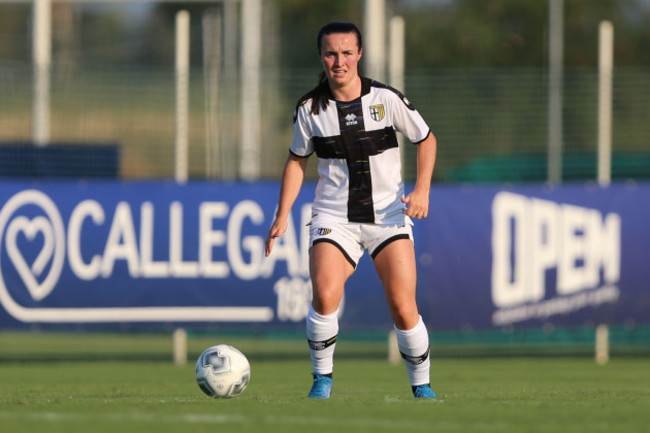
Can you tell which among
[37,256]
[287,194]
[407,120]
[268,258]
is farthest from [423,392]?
[37,256]

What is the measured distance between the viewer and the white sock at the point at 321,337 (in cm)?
802

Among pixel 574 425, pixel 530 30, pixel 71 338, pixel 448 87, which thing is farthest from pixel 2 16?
pixel 574 425

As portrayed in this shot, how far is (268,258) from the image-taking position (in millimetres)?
12961

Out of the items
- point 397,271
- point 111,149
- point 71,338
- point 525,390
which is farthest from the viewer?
point 71,338

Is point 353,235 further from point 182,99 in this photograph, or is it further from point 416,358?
point 182,99

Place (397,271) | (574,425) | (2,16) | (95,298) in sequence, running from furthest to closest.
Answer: (2,16)
(95,298)
(397,271)
(574,425)

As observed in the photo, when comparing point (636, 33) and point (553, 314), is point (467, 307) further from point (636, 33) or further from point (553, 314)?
point (636, 33)

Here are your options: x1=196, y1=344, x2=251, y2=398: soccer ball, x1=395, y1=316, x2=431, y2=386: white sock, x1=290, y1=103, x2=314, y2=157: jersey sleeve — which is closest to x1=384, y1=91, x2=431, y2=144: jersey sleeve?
x1=290, y1=103, x2=314, y2=157: jersey sleeve

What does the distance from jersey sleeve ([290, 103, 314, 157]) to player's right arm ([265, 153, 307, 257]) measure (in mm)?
65

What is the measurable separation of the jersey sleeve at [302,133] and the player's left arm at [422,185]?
0.64m

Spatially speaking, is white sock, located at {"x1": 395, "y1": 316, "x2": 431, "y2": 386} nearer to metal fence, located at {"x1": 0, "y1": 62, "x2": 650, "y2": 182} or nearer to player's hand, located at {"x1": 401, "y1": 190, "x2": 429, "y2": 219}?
player's hand, located at {"x1": 401, "y1": 190, "x2": 429, "y2": 219}

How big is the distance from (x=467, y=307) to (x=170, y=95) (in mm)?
3648

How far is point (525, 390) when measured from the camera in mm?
10000

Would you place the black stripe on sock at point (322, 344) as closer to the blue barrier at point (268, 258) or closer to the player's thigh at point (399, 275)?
the player's thigh at point (399, 275)
